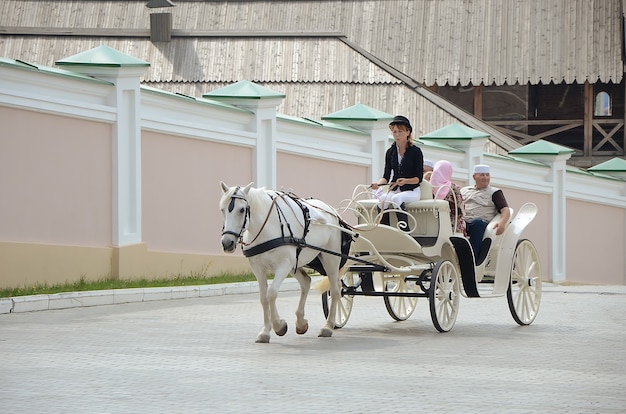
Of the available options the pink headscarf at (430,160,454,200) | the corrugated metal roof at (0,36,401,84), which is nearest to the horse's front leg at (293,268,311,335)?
the pink headscarf at (430,160,454,200)

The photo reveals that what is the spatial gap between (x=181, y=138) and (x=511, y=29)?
52.2 feet

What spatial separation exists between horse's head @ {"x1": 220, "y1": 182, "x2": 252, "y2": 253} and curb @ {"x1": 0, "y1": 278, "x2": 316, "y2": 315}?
13.5 ft

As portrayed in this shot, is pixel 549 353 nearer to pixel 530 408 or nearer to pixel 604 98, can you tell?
pixel 530 408

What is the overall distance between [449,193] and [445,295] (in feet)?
4.04

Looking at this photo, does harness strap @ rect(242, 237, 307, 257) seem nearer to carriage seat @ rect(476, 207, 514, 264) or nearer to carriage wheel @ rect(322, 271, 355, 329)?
carriage wheel @ rect(322, 271, 355, 329)

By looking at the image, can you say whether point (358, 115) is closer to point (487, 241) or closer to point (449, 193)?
point (487, 241)

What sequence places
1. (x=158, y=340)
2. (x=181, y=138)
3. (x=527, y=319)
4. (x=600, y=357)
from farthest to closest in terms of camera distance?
1. (x=181, y=138)
2. (x=527, y=319)
3. (x=158, y=340)
4. (x=600, y=357)

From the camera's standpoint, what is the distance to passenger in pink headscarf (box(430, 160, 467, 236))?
554 inches

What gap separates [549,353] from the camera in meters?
11.7

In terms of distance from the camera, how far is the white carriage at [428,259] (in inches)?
529

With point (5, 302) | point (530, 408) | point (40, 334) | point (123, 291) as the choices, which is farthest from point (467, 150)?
point (530, 408)

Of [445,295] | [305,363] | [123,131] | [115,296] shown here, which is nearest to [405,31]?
[123,131]

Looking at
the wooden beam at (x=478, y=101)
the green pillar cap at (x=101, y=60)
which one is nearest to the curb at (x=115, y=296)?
the green pillar cap at (x=101, y=60)

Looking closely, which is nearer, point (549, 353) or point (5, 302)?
point (549, 353)
